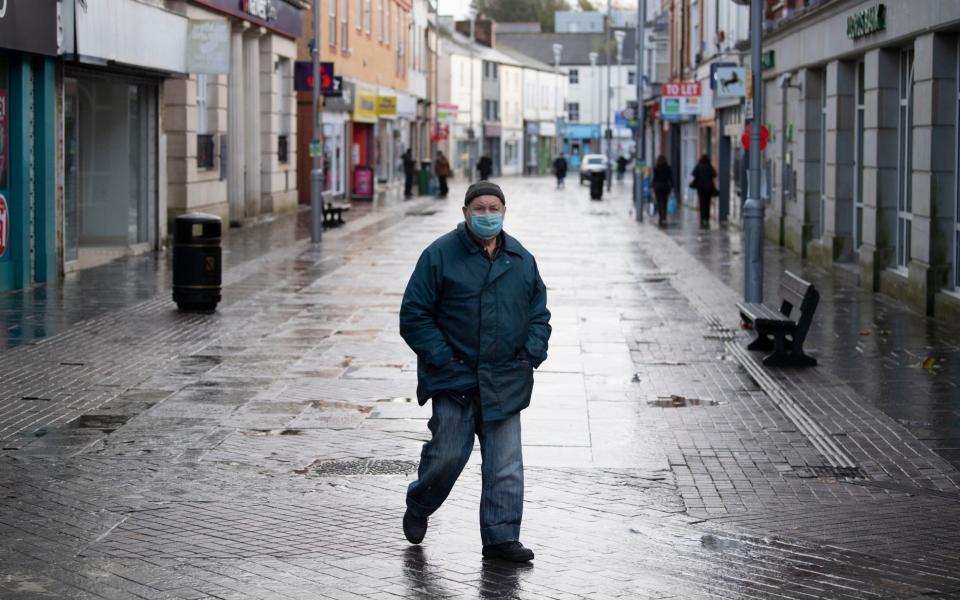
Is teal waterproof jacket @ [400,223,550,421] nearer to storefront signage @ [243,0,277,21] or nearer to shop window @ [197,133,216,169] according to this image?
shop window @ [197,133,216,169]

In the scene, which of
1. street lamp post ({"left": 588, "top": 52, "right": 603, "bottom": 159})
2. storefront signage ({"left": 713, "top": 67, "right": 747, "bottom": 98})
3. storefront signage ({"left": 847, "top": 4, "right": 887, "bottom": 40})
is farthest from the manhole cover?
street lamp post ({"left": 588, "top": 52, "right": 603, "bottom": 159})

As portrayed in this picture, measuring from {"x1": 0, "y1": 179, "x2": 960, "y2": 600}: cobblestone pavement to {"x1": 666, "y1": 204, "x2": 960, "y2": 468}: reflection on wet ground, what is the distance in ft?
0.81

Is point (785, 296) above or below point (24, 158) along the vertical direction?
below

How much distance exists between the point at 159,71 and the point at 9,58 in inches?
235

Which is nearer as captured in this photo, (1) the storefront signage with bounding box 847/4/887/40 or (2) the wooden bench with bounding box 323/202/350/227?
(1) the storefront signage with bounding box 847/4/887/40

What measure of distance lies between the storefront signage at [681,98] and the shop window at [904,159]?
2249 centimetres

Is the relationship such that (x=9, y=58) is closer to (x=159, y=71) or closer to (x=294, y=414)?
(x=159, y=71)

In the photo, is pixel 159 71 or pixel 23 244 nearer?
pixel 23 244

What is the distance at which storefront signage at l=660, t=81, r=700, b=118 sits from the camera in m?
43.2

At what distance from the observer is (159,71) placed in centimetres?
2562

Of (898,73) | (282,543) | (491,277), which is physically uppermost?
(898,73)

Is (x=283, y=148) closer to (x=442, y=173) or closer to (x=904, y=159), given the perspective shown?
(x=442, y=173)

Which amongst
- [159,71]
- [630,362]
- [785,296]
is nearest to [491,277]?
[630,362]

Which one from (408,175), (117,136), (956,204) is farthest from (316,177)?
(408,175)
